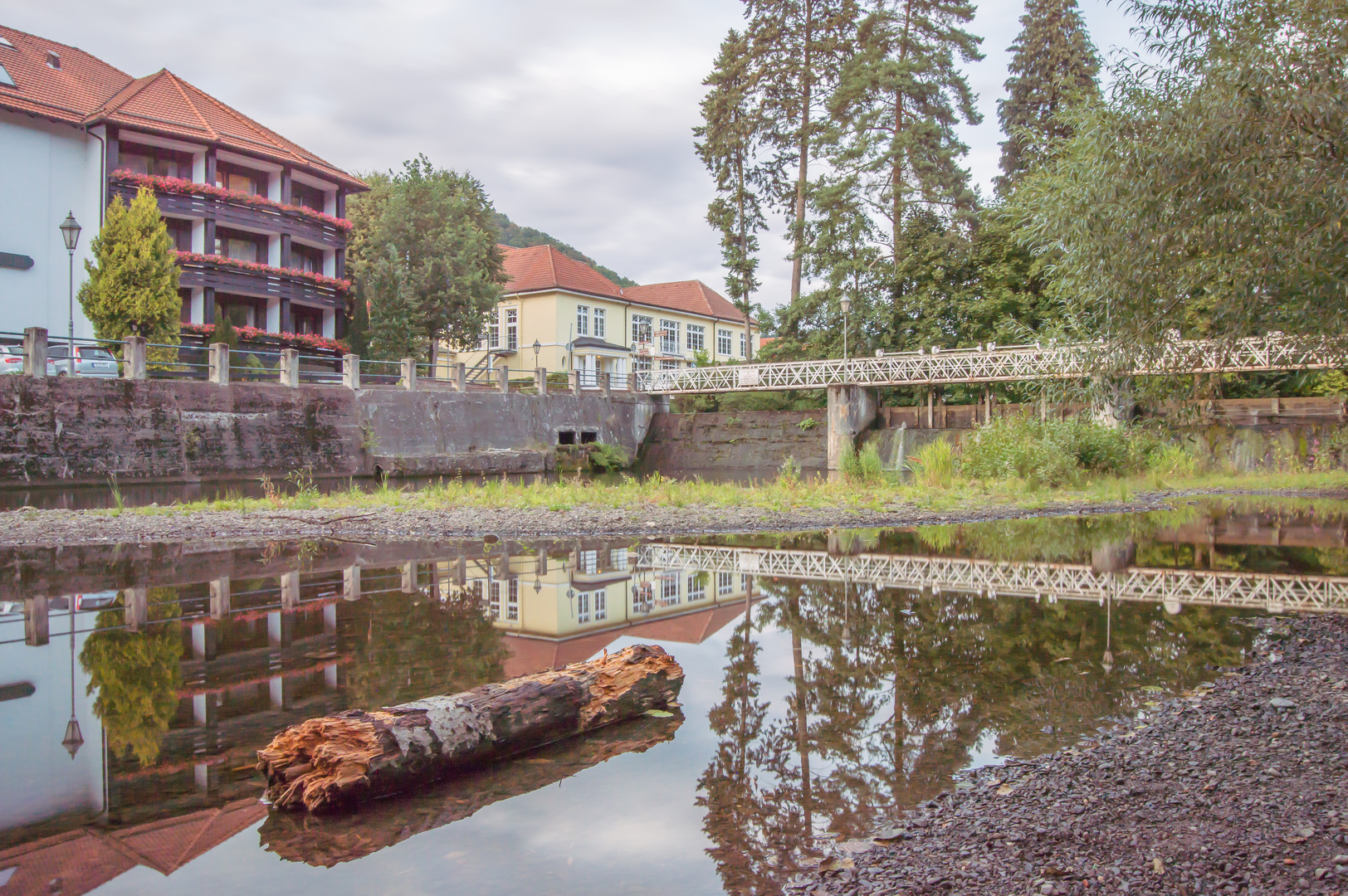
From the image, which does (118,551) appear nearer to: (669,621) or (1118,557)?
(669,621)

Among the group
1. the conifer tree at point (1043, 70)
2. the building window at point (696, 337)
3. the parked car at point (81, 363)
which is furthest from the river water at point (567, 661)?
the building window at point (696, 337)

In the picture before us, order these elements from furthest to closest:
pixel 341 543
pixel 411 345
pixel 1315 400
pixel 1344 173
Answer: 1. pixel 411 345
2. pixel 1315 400
3. pixel 341 543
4. pixel 1344 173

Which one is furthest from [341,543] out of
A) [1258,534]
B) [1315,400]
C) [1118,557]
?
[1315,400]

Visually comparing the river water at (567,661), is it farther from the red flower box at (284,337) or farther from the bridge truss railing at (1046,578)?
the red flower box at (284,337)

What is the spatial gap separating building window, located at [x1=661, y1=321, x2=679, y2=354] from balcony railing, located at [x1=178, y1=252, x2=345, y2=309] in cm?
2389

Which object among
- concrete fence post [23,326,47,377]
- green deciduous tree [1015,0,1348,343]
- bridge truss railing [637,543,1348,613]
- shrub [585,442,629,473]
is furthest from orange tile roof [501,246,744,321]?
green deciduous tree [1015,0,1348,343]

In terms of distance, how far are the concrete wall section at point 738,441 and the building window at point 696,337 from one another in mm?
20477

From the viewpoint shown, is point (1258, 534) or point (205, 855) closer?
point (205, 855)

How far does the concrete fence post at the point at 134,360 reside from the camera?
21.4 m

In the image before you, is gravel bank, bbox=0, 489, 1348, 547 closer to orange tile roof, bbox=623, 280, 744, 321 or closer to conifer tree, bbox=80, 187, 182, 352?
conifer tree, bbox=80, 187, 182, 352

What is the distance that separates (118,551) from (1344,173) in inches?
475

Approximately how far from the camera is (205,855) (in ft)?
9.66

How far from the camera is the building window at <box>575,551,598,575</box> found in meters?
8.92

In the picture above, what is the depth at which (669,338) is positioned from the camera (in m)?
55.9
